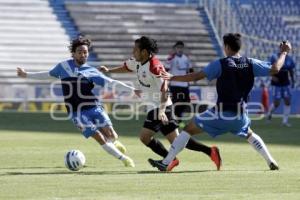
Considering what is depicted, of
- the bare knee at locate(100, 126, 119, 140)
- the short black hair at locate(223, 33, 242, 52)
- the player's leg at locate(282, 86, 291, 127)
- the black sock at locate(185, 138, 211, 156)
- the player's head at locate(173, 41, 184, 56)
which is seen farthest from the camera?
the player's leg at locate(282, 86, 291, 127)

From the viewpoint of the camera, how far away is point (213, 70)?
1203cm

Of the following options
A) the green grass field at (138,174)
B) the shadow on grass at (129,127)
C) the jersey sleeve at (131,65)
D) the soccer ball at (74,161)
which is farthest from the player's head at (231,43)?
the shadow on grass at (129,127)

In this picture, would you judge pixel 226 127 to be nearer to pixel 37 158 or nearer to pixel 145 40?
pixel 145 40

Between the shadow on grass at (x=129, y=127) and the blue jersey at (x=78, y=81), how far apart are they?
6098 mm

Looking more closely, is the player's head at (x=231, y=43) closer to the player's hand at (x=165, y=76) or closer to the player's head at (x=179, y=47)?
the player's hand at (x=165, y=76)

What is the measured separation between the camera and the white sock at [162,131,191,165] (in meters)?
12.4

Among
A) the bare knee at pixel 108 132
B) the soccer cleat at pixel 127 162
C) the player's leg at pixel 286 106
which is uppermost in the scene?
the bare knee at pixel 108 132

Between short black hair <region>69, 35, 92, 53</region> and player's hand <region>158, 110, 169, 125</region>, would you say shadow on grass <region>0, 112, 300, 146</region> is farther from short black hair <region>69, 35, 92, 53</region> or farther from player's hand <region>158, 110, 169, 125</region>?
short black hair <region>69, 35, 92, 53</region>

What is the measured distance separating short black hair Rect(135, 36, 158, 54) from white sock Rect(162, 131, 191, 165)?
4.58 ft

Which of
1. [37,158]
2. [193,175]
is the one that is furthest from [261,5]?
[193,175]

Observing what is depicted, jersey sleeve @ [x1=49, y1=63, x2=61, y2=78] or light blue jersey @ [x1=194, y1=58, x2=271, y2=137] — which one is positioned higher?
jersey sleeve @ [x1=49, y1=63, x2=61, y2=78]

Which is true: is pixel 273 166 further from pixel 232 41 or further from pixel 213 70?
pixel 232 41

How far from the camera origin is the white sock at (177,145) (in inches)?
489

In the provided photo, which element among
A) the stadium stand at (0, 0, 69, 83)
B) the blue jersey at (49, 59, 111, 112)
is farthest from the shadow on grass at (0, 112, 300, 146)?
the stadium stand at (0, 0, 69, 83)
